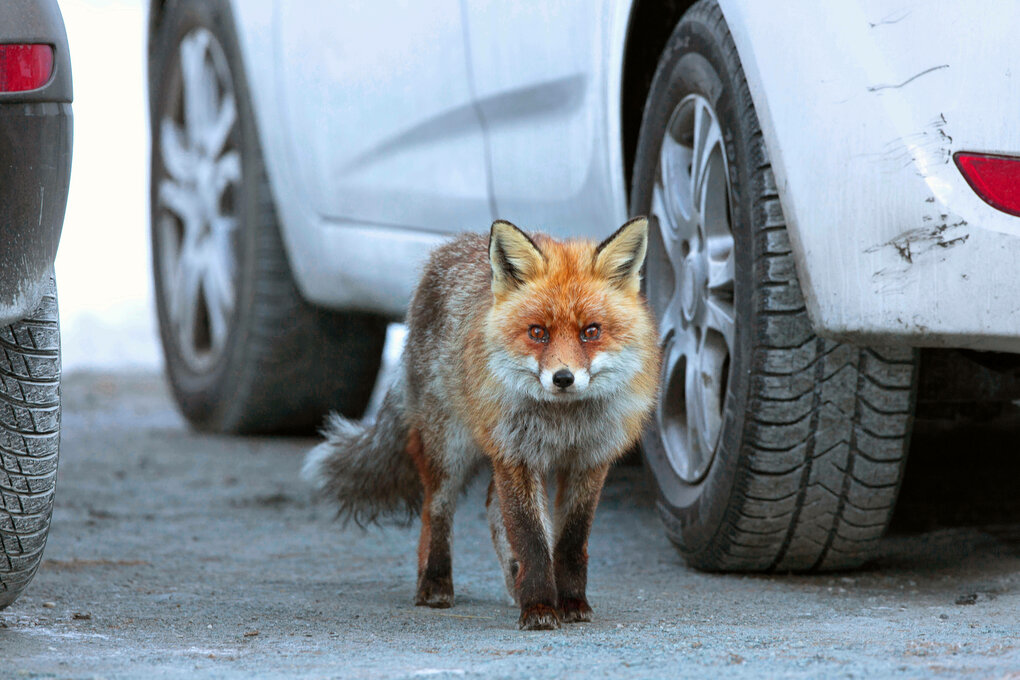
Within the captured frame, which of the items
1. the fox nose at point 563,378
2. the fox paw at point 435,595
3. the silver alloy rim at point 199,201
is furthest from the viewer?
the silver alloy rim at point 199,201

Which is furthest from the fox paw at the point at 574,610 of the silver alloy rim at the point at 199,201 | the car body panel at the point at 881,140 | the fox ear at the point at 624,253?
the silver alloy rim at the point at 199,201

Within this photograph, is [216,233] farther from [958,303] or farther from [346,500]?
[958,303]

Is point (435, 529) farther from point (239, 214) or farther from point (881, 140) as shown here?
point (239, 214)

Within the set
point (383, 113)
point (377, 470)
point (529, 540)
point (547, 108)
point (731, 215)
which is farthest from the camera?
point (383, 113)

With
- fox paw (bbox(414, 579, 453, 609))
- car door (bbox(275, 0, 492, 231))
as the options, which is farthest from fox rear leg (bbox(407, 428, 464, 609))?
car door (bbox(275, 0, 492, 231))

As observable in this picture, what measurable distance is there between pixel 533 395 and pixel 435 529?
613mm

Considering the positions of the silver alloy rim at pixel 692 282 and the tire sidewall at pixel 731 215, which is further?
the silver alloy rim at pixel 692 282

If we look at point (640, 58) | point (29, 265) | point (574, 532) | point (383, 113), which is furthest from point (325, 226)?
point (29, 265)

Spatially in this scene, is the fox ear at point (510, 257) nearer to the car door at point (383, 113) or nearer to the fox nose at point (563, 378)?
the fox nose at point (563, 378)

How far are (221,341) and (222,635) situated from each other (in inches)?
142

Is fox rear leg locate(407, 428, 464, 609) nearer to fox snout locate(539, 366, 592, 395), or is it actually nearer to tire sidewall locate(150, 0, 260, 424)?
fox snout locate(539, 366, 592, 395)

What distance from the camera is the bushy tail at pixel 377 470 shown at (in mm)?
4059

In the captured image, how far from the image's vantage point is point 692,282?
386 cm

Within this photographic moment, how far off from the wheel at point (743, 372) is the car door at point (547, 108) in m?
0.16
